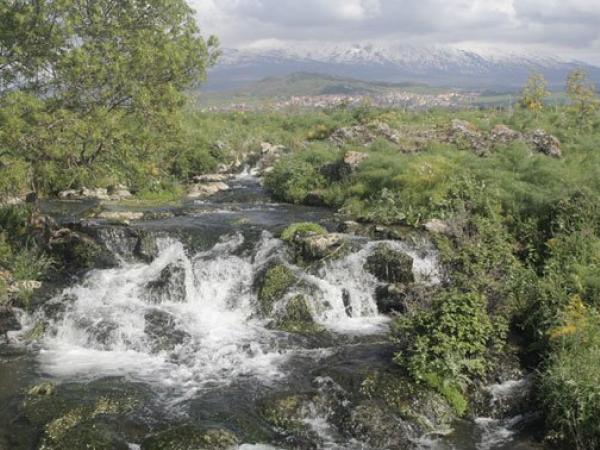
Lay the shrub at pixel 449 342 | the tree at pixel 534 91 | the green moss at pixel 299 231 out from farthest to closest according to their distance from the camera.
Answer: the tree at pixel 534 91
the green moss at pixel 299 231
the shrub at pixel 449 342

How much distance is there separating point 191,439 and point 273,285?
Answer: 7531 millimetres

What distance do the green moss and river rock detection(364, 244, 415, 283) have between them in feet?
8.17

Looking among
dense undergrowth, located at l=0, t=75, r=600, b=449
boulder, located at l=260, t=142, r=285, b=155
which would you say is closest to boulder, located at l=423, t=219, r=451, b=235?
dense undergrowth, located at l=0, t=75, r=600, b=449

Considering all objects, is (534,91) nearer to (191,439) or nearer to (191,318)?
(191,318)

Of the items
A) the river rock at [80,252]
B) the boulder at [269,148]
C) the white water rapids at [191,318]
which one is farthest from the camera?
the boulder at [269,148]

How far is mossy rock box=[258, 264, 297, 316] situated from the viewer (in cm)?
1688

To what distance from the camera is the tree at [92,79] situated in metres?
16.5

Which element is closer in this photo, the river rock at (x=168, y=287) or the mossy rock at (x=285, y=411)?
the mossy rock at (x=285, y=411)

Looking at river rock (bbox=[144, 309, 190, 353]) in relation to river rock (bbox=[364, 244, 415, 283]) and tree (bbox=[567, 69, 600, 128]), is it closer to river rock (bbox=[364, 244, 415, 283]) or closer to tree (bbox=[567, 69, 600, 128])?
river rock (bbox=[364, 244, 415, 283])

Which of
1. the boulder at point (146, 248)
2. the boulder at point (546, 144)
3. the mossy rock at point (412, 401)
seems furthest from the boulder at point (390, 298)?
the boulder at point (546, 144)

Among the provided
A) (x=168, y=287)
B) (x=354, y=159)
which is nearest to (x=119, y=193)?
(x=354, y=159)

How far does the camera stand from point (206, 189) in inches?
1232

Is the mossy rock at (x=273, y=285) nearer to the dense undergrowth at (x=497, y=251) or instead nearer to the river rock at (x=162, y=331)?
the river rock at (x=162, y=331)

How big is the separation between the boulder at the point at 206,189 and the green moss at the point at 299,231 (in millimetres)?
11229
